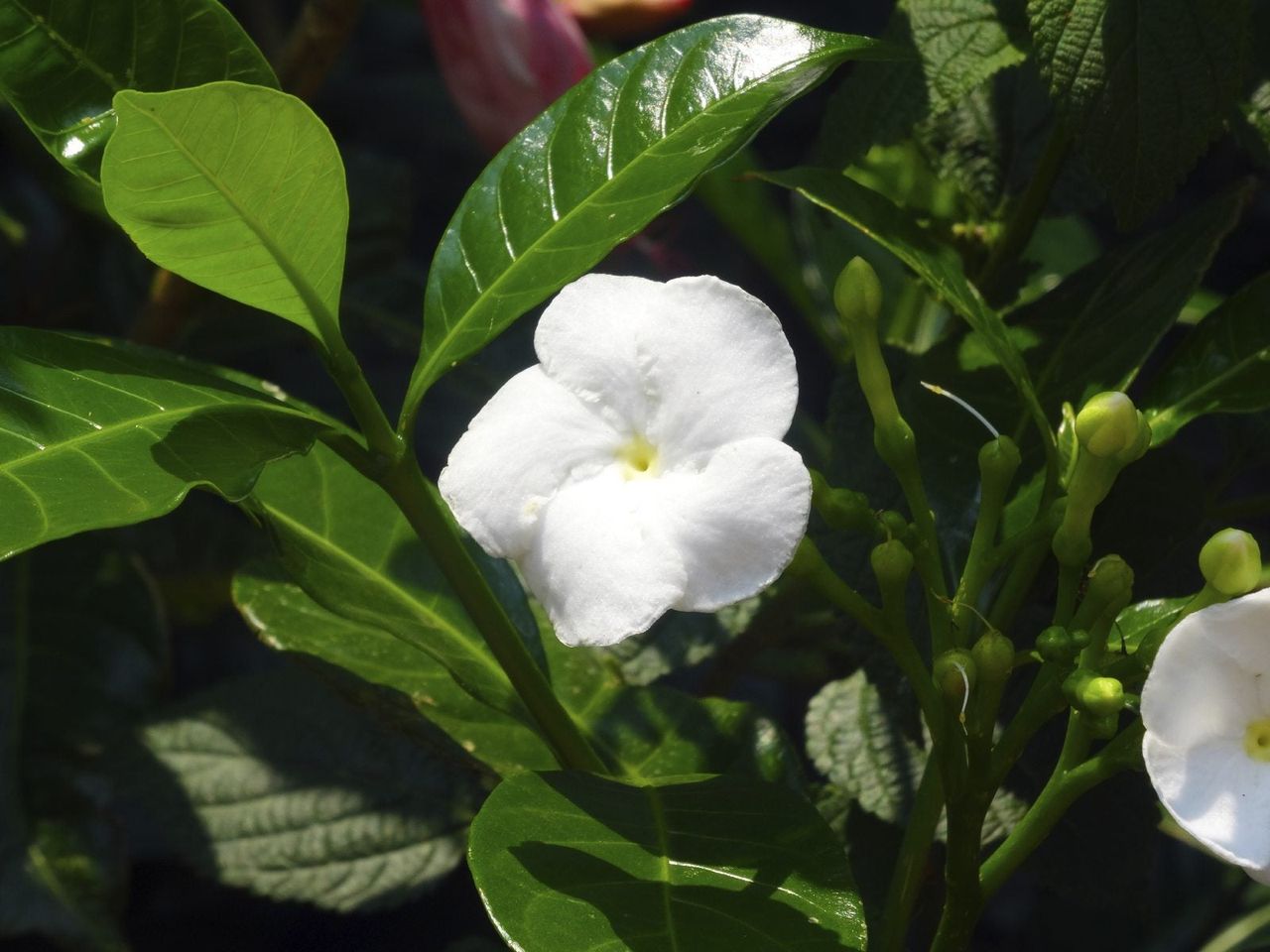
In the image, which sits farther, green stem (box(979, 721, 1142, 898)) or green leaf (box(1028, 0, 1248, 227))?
green leaf (box(1028, 0, 1248, 227))

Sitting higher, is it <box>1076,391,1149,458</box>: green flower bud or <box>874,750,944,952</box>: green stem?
<box>1076,391,1149,458</box>: green flower bud

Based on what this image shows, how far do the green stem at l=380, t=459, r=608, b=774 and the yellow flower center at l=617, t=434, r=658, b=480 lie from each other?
92 mm

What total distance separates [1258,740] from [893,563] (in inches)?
5.7

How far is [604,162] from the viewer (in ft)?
2.07

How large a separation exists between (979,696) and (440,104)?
1.22 meters

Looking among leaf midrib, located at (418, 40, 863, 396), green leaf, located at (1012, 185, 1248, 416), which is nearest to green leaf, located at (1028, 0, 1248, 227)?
green leaf, located at (1012, 185, 1248, 416)

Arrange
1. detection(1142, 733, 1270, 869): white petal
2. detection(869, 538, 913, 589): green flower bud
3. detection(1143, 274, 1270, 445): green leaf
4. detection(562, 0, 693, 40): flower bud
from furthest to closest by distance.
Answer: detection(562, 0, 693, 40): flower bud → detection(1143, 274, 1270, 445): green leaf → detection(869, 538, 913, 589): green flower bud → detection(1142, 733, 1270, 869): white petal

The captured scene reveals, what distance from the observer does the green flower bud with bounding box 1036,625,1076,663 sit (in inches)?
21.5

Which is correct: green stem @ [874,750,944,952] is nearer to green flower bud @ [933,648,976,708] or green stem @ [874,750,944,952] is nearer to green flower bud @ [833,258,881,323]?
green flower bud @ [933,648,976,708]

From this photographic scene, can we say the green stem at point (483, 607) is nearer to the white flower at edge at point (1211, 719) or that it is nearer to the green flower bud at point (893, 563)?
the green flower bud at point (893, 563)

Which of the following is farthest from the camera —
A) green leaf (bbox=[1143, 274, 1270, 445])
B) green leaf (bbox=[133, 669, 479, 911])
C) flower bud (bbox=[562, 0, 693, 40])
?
flower bud (bbox=[562, 0, 693, 40])

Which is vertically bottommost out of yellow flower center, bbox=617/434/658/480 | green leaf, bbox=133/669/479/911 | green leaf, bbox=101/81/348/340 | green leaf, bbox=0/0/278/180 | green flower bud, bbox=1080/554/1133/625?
green leaf, bbox=133/669/479/911

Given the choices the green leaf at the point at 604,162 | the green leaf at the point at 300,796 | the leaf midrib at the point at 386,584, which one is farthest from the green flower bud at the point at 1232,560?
the green leaf at the point at 300,796

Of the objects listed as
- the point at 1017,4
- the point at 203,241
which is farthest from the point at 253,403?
the point at 1017,4
